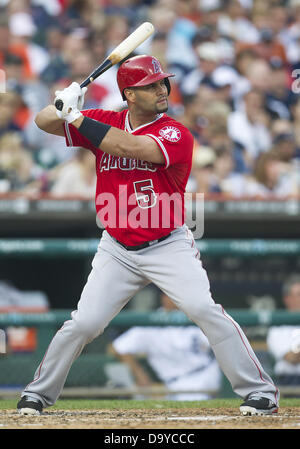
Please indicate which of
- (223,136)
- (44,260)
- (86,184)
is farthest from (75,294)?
(223,136)

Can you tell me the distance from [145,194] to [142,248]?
284 mm

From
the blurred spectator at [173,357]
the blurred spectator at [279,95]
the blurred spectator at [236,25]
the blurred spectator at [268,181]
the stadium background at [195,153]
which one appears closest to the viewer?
the blurred spectator at [173,357]

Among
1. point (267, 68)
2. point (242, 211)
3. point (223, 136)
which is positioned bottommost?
point (242, 211)

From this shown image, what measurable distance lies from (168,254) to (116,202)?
38 cm

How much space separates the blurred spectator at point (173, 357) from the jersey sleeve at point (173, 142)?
230 centimetres

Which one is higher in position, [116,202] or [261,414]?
[116,202]

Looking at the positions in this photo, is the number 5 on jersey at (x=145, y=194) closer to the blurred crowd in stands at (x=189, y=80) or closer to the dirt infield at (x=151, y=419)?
the dirt infield at (x=151, y=419)

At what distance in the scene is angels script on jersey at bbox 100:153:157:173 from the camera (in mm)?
4160

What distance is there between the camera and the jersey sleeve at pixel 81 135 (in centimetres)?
435

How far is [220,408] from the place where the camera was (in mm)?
4570

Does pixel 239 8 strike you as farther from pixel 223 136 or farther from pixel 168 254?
pixel 168 254

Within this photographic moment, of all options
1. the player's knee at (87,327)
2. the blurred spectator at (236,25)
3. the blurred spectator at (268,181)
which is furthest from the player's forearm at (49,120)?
the blurred spectator at (236,25)

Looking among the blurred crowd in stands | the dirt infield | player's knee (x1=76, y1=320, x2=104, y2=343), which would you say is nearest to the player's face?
player's knee (x1=76, y1=320, x2=104, y2=343)

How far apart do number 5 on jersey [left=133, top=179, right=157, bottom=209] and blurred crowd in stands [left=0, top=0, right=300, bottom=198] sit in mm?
2634
